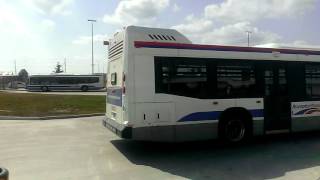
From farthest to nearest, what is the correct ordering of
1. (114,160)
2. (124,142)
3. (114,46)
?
(124,142)
(114,46)
(114,160)

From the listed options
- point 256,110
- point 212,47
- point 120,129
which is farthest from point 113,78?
point 256,110

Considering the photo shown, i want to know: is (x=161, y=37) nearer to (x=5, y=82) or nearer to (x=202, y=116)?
(x=202, y=116)

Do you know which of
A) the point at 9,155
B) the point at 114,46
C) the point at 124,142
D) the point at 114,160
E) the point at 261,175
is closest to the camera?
the point at 261,175

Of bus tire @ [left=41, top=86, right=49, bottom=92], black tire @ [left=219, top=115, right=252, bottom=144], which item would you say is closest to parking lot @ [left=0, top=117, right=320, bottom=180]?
black tire @ [left=219, top=115, right=252, bottom=144]

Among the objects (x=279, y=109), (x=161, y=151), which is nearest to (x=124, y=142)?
(x=161, y=151)

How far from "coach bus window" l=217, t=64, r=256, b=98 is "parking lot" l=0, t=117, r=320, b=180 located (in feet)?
4.76

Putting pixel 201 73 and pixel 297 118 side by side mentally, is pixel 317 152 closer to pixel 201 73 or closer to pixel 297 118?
pixel 297 118

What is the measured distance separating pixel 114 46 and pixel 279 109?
189 inches

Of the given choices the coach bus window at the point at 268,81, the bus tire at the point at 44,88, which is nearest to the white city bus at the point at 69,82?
the bus tire at the point at 44,88

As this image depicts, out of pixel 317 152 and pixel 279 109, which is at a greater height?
pixel 279 109

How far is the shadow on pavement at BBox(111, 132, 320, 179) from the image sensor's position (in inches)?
364

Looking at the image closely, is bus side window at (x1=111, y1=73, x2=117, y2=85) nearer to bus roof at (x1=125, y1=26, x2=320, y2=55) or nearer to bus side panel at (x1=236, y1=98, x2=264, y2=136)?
bus roof at (x1=125, y1=26, x2=320, y2=55)

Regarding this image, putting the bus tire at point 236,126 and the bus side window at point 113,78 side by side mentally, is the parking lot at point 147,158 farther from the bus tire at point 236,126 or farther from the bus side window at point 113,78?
the bus side window at point 113,78

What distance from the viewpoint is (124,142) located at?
41.9ft
